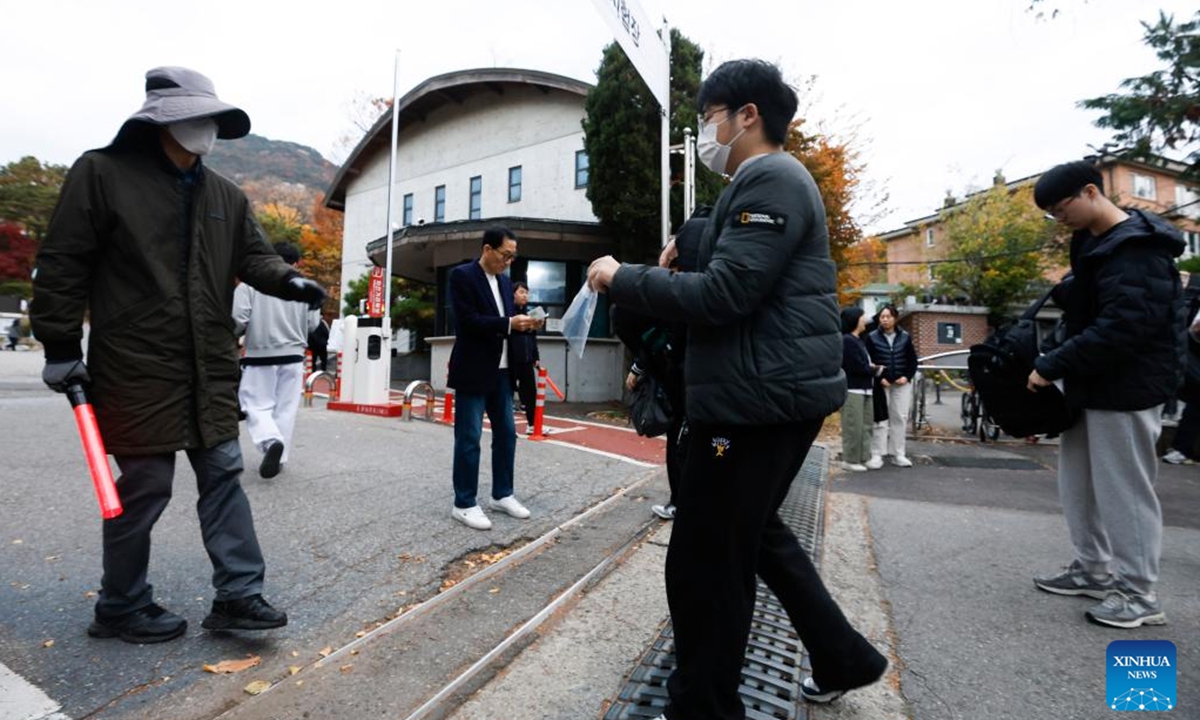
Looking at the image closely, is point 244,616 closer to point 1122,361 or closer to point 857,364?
point 1122,361

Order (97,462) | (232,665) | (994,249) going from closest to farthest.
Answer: (97,462) → (232,665) → (994,249)

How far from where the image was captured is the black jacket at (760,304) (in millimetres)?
1569

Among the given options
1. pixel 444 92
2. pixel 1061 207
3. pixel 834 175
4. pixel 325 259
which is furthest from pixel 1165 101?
pixel 325 259

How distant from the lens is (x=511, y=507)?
410 centimetres

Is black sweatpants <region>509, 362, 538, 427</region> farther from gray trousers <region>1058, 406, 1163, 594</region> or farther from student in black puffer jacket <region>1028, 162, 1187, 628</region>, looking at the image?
gray trousers <region>1058, 406, 1163, 594</region>

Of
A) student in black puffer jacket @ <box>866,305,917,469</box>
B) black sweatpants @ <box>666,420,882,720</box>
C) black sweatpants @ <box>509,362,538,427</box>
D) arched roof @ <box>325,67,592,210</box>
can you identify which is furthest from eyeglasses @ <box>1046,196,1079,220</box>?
arched roof @ <box>325,67,592,210</box>

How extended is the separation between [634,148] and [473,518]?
10.2 meters

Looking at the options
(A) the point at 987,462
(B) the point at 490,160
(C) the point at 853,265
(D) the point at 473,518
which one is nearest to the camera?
(D) the point at 473,518

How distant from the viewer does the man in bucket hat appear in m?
2.10

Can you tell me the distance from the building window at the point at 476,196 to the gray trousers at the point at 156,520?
1820 cm

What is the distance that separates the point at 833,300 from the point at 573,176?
16.3 meters

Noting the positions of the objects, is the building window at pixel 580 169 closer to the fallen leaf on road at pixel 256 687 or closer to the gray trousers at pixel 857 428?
the gray trousers at pixel 857 428

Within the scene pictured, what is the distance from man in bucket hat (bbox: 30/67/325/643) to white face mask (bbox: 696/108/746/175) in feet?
5.77

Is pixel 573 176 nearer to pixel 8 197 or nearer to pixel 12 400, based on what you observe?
pixel 12 400
